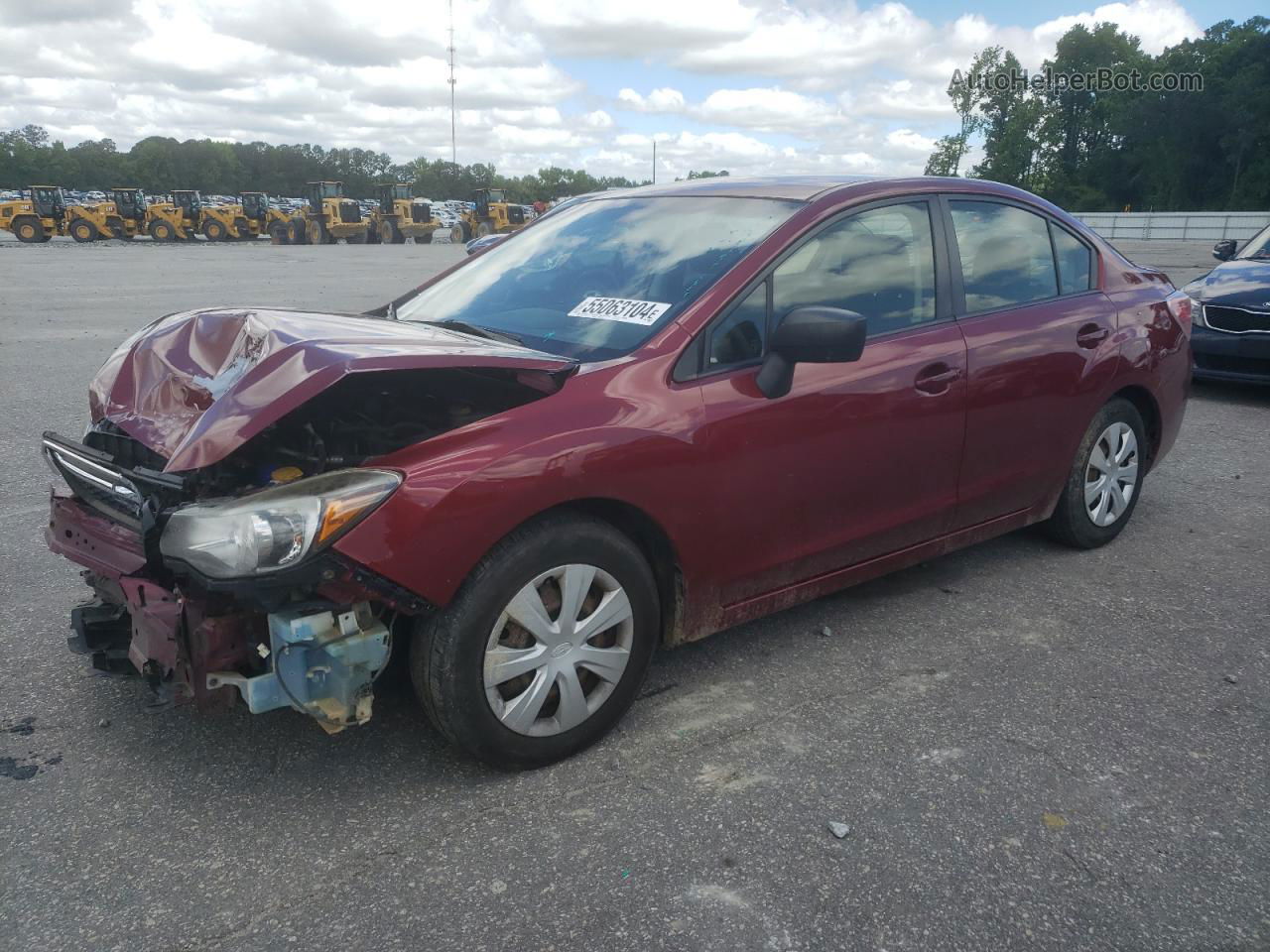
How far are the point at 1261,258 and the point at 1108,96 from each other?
8623cm

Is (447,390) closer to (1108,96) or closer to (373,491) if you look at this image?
(373,491)

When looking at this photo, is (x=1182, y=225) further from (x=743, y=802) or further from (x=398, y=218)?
(x=743, y=802)

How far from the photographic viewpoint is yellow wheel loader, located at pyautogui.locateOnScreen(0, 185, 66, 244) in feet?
125

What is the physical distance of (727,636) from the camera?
12.2 ft

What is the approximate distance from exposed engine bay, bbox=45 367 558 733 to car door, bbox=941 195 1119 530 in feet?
6.18

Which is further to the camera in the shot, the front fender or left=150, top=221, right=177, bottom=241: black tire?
left=150, top=221, right=177, bottom=241: black tire

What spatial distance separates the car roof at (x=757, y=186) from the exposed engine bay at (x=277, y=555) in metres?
1.31

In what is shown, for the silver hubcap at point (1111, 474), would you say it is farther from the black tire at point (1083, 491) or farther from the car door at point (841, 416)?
the car door at point (841, 416)

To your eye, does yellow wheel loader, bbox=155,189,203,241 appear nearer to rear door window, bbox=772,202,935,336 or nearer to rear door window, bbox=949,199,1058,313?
rear door window, bbox=949,199,1058,313

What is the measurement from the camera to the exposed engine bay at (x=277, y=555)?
2.36 meters

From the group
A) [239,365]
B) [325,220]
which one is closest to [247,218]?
[325,220]

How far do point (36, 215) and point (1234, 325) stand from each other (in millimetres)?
41963

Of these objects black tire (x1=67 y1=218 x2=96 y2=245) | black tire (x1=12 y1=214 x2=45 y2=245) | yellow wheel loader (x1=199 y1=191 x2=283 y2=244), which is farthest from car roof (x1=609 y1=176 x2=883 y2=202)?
yellow wheel loader (x1=199 y1=191 x2=283 y2=244)

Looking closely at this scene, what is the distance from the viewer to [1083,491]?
14.6 feet
